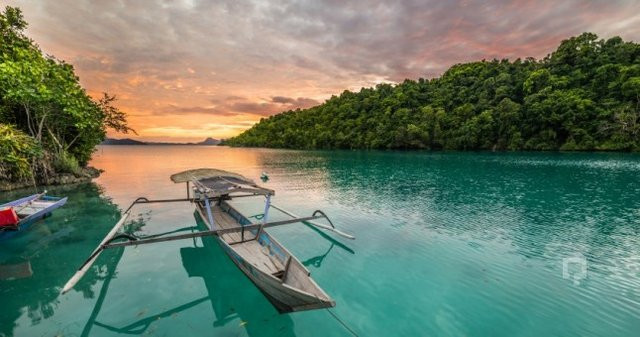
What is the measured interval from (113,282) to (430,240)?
14.0 metres

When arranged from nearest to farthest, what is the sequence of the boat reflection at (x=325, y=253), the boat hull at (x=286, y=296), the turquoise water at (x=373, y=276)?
the boat hull at (x=286, y=296), the turquoise water at (x=373, y=276), the boat reflection at (x=325, y=253)

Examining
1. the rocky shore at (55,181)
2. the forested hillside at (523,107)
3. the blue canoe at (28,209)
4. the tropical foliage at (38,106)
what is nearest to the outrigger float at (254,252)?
the blue canoe at (28,209)

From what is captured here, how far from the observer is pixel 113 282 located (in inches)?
395

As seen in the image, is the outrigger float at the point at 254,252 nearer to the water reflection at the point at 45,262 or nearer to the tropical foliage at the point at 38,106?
the water reflection at the point at 45,262

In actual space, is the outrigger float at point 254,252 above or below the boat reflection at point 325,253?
above

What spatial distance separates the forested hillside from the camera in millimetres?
71938

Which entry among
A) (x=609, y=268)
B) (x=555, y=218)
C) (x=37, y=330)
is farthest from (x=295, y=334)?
(x=555, y=218)

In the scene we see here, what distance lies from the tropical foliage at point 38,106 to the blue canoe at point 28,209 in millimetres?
2272

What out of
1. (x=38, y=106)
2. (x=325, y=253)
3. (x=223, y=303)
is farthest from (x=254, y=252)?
(x=38, y=106)

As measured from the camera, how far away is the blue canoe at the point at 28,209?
530 inches

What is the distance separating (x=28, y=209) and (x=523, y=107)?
106m

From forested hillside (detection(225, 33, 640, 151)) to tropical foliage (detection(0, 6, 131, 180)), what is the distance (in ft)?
299

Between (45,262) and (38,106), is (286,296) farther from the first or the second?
(38,106)

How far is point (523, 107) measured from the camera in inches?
Answer: 3297
